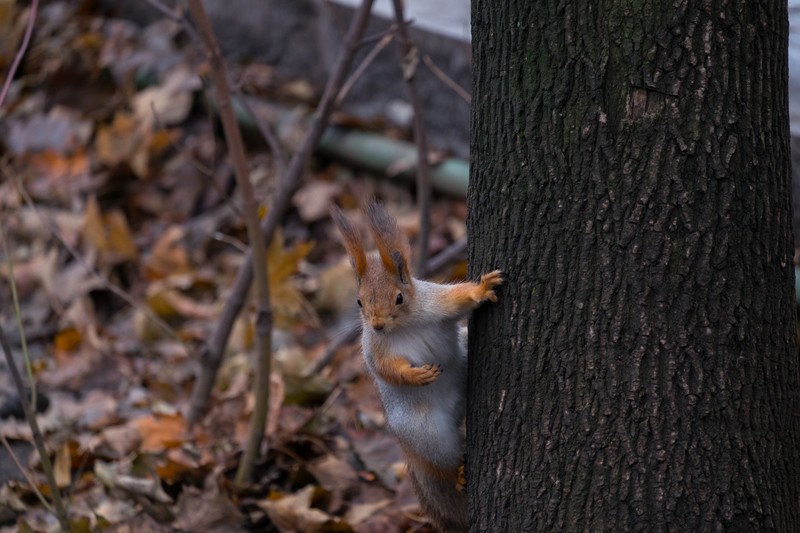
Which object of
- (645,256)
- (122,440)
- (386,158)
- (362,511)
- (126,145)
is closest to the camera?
(645,256)

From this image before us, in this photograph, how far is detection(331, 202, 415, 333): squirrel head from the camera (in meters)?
2.11

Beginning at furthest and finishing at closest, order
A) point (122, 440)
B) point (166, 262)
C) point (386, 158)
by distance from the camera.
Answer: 1. point (386, 158)
2. point (166, 262)
3. point (122, 440)

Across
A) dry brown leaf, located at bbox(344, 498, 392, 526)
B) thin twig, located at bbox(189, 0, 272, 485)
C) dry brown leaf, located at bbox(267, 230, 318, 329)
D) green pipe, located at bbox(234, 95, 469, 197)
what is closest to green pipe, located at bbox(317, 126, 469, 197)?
green pipe, located at bbox(234, 95, 469, 197)

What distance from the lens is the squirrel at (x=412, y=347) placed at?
210 cm

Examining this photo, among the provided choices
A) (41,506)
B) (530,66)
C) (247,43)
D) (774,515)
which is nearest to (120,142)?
(247,43)

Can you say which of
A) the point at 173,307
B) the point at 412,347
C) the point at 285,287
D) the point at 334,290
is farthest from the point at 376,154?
the point at 412,347

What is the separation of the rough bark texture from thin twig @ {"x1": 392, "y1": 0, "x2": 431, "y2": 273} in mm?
1027

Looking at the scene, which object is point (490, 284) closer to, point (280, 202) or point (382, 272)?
point (382, 272)

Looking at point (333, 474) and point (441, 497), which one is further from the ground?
point (441, 497)

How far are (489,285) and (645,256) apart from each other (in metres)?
0.31

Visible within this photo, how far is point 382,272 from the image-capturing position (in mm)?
2146

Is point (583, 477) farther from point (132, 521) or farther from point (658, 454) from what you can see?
point (132, 521)

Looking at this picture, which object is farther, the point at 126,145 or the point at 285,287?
the point at 126,145

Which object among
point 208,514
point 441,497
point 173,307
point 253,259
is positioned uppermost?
point 253,259
